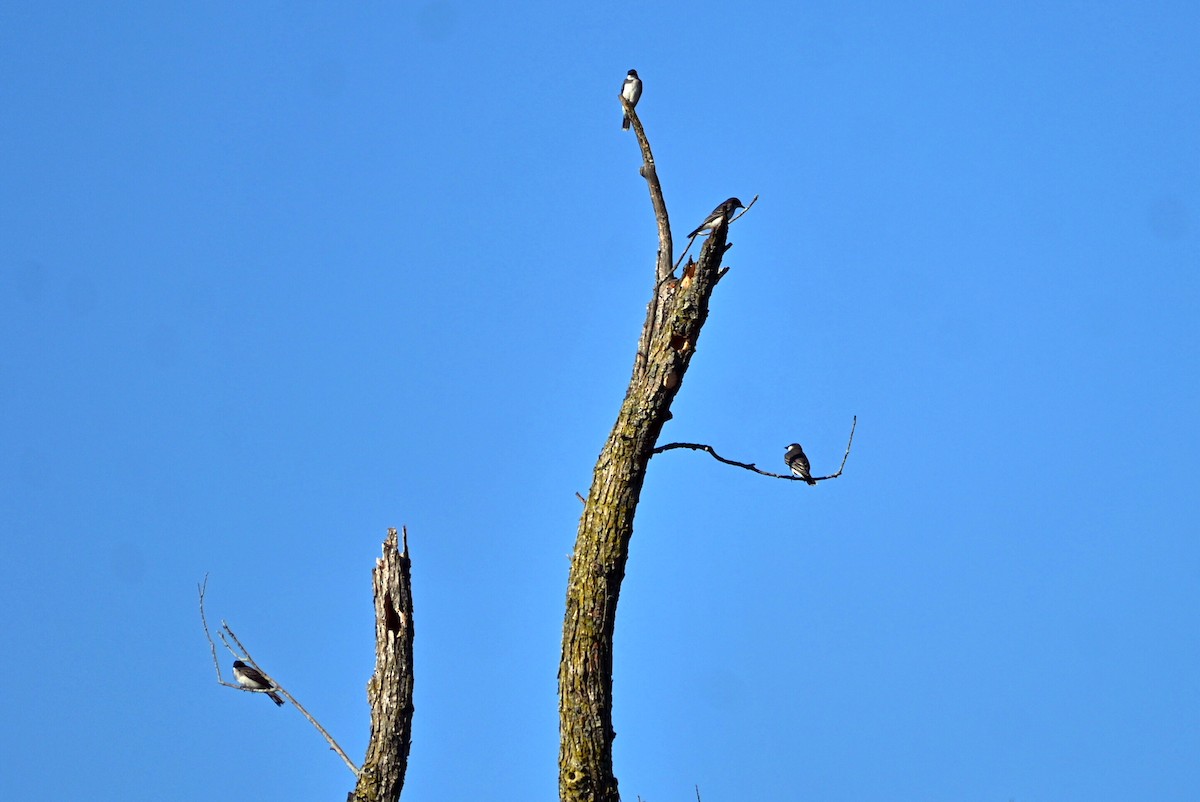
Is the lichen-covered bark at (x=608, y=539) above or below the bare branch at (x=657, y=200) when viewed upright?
below

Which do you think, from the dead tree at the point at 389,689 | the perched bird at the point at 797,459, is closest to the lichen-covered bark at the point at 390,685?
the dead tree at the point at 389,689

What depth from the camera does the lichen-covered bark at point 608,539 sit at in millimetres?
6770

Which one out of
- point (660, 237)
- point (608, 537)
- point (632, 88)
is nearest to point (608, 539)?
point (608, 537)

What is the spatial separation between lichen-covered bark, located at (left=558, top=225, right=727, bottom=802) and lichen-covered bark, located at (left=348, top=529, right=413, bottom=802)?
5.81 ft

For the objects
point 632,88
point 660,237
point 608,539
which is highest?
point 632,88

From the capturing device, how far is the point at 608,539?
22.8 feet

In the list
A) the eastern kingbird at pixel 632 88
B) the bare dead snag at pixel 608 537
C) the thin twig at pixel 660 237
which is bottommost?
the bare dead snag at pixel 608 537

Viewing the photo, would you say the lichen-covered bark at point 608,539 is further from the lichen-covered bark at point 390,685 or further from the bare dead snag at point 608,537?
the lichen-covered bark at point 390,685

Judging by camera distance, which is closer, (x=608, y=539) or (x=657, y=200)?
(x=608, y=539)

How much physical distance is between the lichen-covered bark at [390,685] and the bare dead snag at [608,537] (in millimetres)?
1766

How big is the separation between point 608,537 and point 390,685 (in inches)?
84.8

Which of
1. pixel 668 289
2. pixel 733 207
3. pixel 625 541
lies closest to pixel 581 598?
pixel 625 541

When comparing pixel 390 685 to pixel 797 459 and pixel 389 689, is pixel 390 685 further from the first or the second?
pixel 797 459

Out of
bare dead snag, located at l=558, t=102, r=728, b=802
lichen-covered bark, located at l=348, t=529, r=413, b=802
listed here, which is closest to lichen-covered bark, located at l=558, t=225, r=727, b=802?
bare dead snag, located at l=558, t=102, r=728, b=802
